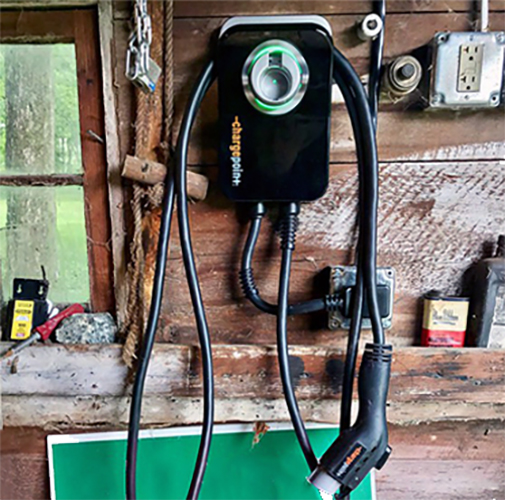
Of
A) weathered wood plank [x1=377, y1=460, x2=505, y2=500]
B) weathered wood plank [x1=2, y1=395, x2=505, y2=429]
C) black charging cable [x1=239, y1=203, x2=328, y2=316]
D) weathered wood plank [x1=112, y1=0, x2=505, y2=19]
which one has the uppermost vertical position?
weathered wood plank [x1=112, y1=0, x2=505, y2=19]

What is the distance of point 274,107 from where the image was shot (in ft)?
1.98

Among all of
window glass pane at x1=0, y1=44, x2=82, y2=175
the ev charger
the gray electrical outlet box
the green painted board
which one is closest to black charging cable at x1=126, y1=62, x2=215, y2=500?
the ev charger

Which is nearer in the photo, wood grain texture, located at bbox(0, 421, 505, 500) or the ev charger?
the ev charger

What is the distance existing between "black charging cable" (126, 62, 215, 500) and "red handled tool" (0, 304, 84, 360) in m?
0.18

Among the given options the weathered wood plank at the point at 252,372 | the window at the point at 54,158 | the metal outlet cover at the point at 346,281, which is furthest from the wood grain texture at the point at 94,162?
the metal outlet cover at the point at 346,281

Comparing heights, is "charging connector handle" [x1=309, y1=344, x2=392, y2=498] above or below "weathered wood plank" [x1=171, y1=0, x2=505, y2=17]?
below

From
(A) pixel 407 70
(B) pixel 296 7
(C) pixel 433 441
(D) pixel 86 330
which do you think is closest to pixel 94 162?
(D) pixel 86 330

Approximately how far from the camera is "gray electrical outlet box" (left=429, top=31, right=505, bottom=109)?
0.62 metres

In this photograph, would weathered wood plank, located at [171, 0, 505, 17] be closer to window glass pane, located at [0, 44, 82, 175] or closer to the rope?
the rope

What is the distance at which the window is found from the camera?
688 mm

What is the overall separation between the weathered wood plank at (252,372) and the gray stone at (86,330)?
0.02 meters

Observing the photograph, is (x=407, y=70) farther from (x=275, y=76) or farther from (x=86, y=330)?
(x=86, y=330)

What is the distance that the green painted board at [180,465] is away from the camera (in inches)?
29.0

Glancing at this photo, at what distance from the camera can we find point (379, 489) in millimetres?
780
